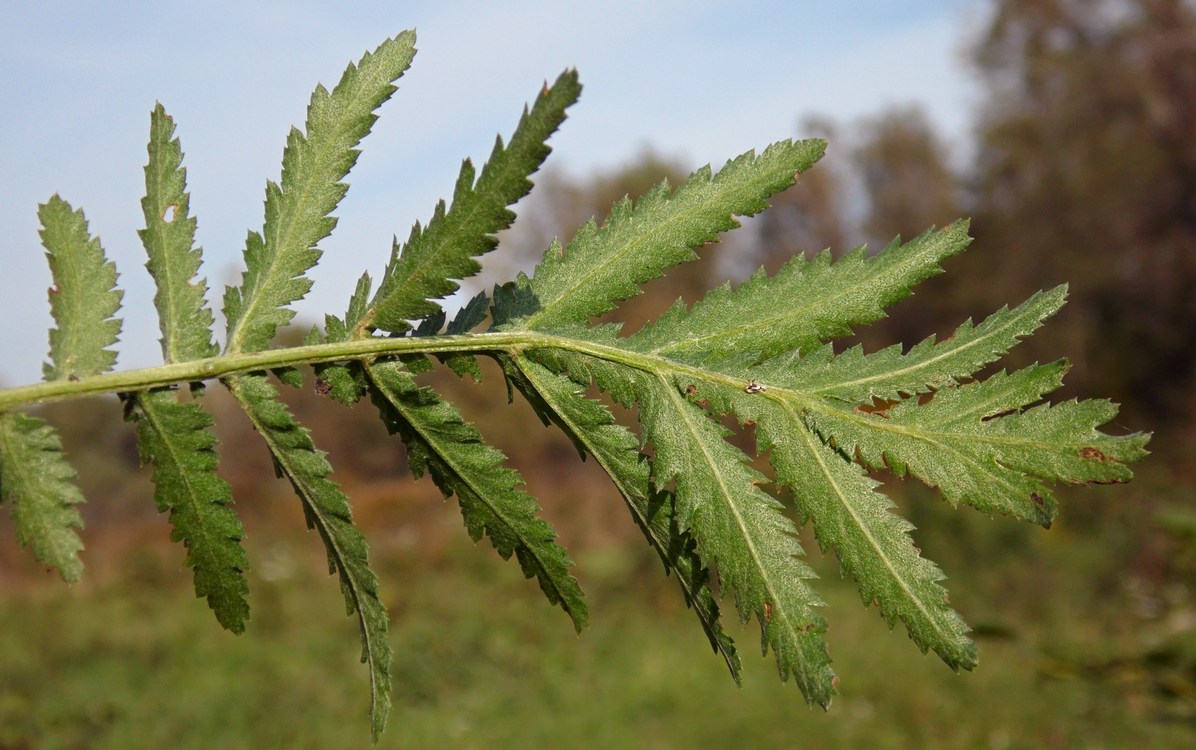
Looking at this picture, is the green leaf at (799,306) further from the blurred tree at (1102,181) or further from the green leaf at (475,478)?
the blurred tree at (1102,181)

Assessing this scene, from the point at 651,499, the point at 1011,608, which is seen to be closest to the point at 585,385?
the point at 651,499

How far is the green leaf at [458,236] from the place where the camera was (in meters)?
0.93

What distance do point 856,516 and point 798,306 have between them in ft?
0.75

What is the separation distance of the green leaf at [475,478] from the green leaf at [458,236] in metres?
0.07

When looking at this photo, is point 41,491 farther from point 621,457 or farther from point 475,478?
point 621,457

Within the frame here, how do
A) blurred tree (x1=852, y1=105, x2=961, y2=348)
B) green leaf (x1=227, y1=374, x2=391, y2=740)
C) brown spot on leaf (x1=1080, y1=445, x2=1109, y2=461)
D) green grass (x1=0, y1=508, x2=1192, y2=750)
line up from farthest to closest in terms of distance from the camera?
blurred tree (x1=852, y1=105, x2=961, y2=348) < green grass (x1=0, y1=508, x2=1192, y2=750) < green leaf (x1=227, y1=374, x2=391, y2=740) < brown spot on leaf (x1=1080, y1=445, x2=1109, y2=461)

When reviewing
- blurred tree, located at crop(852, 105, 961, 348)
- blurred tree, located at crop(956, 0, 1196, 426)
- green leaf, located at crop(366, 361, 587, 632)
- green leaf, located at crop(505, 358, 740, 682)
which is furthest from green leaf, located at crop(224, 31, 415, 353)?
blurred tree, located at crop(852, 105, 961, 348)

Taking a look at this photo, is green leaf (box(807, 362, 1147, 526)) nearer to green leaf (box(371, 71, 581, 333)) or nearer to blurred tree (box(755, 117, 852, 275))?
green leaf (box(371, 71, 581, 333))

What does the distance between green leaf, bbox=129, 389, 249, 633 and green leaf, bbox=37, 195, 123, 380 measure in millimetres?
92

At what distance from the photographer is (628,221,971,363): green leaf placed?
1.01m

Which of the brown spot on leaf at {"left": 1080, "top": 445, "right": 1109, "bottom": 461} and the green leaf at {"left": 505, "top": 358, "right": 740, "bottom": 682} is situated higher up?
the green leaf at {"left": 505, "top": 358, "right": 740, "bottom": 682}

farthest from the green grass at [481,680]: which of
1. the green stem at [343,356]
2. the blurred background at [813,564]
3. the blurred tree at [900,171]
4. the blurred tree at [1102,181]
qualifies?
the blurred tree at [900,171]

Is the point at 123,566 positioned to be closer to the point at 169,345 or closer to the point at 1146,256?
the point at 169,345

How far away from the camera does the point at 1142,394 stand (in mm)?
19000
